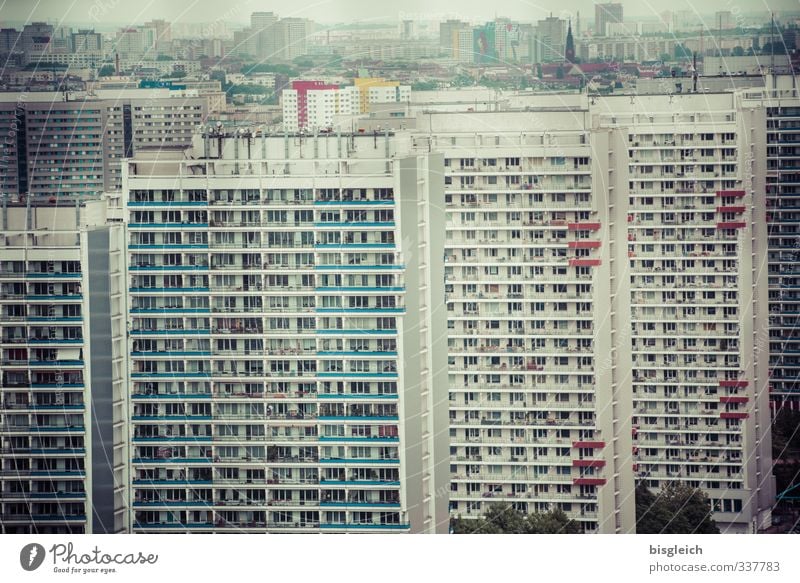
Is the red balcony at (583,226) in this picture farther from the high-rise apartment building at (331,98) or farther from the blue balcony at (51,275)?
the blue balcony at (51,275)

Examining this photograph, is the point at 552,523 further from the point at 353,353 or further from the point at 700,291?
the point at 700,291

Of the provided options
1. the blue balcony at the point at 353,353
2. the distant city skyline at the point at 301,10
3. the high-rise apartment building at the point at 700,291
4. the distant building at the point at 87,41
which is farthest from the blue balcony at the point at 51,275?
the high-rise apartment building at the point at 700,291

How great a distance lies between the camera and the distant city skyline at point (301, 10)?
9500 mm

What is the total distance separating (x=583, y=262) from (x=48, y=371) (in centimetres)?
356

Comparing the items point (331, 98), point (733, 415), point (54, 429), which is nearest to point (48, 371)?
point (54, 429)

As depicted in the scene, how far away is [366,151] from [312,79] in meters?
2.99

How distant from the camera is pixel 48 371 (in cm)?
819

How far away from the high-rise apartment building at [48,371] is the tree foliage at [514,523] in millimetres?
2195

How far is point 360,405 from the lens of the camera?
854 cm

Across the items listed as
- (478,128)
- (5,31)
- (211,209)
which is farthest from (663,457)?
(5,31)

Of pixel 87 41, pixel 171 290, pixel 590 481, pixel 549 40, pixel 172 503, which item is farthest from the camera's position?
pixel 87 41

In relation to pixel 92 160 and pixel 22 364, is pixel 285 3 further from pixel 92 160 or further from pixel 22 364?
pixel 92 160

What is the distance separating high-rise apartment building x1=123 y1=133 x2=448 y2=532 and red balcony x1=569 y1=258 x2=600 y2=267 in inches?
77.6

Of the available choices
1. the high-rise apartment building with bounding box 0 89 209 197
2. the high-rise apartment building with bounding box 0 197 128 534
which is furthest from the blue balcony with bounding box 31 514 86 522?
the high-rise apartment building with bounding box 0 89 209 197
